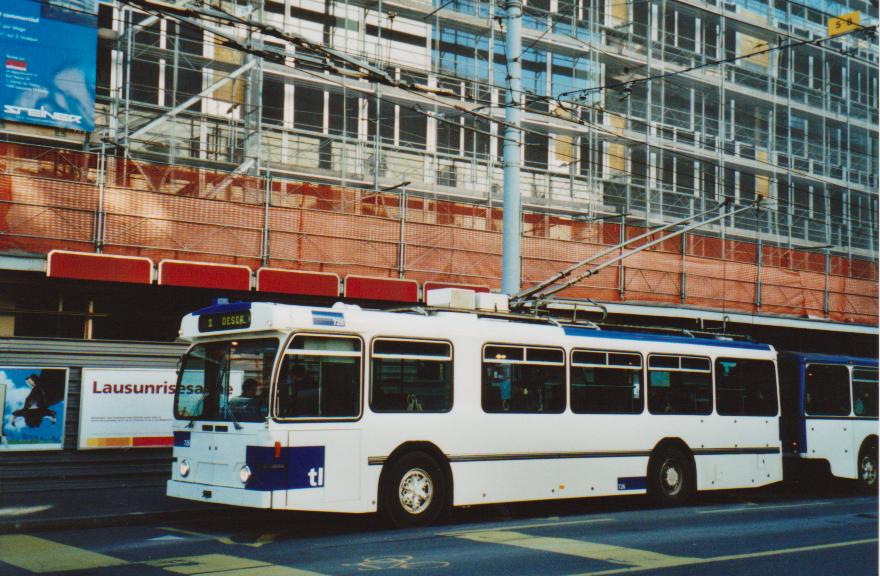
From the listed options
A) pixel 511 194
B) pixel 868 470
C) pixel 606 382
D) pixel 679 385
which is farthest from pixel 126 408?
pixel 868 470

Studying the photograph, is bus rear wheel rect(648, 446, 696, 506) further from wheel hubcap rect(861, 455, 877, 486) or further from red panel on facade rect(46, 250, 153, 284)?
red panel on facade rect(46, 250, 153, 284)

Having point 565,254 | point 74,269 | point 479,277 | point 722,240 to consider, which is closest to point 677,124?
point 722,240

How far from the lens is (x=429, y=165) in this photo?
25500mm

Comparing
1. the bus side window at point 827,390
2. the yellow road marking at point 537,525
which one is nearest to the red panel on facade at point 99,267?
the yellow road marking at point 537,525

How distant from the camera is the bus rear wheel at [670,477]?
48.9ft

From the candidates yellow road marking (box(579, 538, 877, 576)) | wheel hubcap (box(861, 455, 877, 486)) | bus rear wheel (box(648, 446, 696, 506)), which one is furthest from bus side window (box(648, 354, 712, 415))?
wheel hubcap (box(861, 455, 877, 486))

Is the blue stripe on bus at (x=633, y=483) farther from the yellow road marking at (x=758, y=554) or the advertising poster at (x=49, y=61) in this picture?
the advertising poster at (x=49, y=61)

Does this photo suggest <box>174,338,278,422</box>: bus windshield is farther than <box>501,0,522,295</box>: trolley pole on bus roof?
No

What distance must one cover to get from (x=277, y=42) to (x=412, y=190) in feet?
15.2

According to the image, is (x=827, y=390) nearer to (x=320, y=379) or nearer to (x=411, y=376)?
(x=411, y=376)

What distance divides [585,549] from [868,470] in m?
10.1

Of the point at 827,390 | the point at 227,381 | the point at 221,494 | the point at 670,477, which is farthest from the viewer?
the point at 827,390

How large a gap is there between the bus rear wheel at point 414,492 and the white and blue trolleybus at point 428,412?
0.06 ft

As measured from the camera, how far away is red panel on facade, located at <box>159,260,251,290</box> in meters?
16.8
